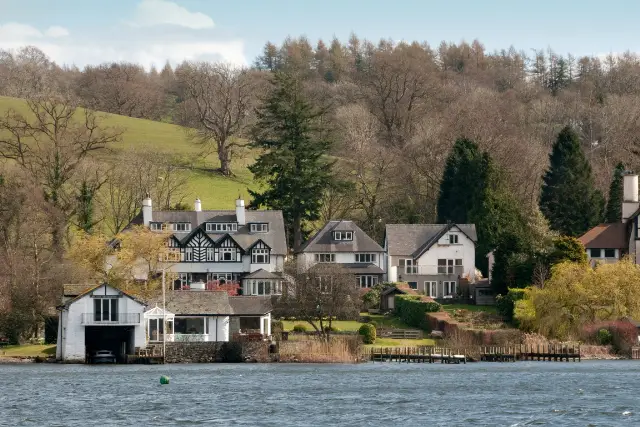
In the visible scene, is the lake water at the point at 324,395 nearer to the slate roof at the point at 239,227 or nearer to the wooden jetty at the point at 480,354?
the wooden jetty at the point at 480,354

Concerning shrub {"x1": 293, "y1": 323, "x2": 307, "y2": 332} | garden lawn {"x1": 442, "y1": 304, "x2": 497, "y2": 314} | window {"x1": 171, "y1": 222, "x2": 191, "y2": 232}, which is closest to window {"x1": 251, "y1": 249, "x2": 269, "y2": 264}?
window {"x1": 171, "y1": 222, "x2": 191, "y2": 232}

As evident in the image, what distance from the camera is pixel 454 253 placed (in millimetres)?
128250

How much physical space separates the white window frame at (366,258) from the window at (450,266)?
234 inches

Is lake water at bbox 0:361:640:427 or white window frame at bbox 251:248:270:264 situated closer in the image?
lake water at bbox 0:361:640:427

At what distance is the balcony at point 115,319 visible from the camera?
322 ft

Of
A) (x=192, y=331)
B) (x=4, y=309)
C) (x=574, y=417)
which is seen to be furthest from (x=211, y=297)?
(x=574, y=417)

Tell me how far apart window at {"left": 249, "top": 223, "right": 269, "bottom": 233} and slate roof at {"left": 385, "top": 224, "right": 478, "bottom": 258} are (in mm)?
11307

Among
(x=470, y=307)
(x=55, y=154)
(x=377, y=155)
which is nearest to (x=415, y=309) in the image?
(x=470, y=307)

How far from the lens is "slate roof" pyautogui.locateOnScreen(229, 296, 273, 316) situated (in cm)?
10419

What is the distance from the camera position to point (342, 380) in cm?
8362

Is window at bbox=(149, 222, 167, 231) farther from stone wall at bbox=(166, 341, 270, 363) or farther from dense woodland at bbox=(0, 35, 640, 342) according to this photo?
stone wall at bbox=(166, 341, 270, 363)

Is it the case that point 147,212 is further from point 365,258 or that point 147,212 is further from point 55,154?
point 365,258

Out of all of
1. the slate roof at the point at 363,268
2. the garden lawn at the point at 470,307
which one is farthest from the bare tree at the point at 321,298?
the slate roof at the point at 363,268

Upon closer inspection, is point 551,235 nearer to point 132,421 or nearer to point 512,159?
point 512,159
